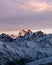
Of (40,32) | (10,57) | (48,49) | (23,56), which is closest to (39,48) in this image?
(48,49)

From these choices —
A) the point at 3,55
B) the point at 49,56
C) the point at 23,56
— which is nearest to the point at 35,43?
the point at 49,56

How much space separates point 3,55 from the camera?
386 feet

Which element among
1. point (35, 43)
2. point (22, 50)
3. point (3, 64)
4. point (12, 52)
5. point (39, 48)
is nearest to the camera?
point (3, 64)

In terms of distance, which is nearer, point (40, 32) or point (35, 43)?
point (35, 43)

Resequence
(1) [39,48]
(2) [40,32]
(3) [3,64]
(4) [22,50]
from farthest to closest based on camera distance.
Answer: (2) [40,32] < (1) [39,48] < (4) [22,50] < (3) [3,64]

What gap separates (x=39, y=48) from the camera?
476 feet

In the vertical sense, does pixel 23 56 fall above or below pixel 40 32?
below

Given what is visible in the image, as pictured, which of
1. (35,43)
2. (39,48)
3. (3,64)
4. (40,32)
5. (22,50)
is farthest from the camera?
(40,32)

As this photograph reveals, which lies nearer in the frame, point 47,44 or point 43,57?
point 43,57

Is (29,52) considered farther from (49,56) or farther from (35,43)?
(35,43)

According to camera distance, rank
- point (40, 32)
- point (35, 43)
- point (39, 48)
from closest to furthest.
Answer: point (39, 48)
point (35, 43)
point (40, 32)

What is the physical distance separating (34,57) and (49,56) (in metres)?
6.63

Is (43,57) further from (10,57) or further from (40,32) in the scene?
(40,32)

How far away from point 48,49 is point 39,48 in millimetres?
3743
